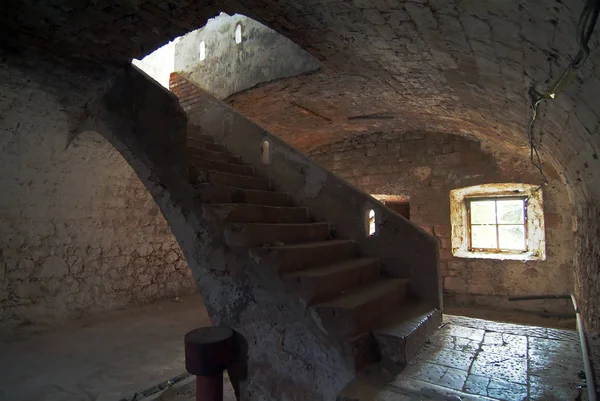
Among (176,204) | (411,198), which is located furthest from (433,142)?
(176,204)

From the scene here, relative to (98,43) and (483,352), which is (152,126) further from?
(483,352)

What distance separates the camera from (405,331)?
8.49 ft

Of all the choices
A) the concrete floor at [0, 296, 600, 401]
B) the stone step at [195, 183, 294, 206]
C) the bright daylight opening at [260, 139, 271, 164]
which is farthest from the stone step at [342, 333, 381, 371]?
the bright daylight opening at [260, 139, 271, 164]

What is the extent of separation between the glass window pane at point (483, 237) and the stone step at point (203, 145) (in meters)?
4.60

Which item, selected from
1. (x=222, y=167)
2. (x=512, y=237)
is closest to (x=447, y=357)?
(x=222, y=167)

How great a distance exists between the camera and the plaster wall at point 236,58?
181 inches

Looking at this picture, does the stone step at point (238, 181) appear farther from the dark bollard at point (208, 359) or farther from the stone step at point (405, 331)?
the stone step at point (405, 331)

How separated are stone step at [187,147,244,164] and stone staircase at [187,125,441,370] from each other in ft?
0.07

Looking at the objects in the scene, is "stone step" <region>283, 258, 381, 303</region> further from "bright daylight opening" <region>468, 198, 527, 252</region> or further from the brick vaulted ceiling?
"bright daylight opening" <region>468, 198, 527, 252</region>

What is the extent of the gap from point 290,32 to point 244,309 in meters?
2.61

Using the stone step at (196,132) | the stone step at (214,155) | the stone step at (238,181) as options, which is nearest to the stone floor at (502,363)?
the stone step at (238,181)

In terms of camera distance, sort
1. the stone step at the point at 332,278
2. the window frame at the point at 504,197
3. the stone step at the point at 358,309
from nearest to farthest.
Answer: the stone step at the point at 358,309, the stone step at the point at 332,278, the window frame at the point at 504,197

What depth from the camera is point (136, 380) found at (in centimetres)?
341

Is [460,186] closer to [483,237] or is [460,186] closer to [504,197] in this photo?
[504,197]
